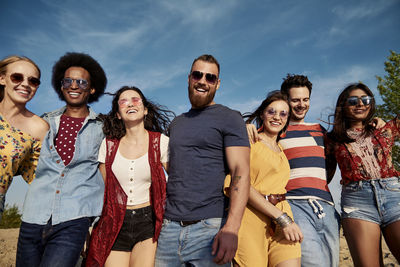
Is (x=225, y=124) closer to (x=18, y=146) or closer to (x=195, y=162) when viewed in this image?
(x=195, y=162)

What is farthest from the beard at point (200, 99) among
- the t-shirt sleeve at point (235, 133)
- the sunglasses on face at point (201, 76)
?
the t-shirt sleeve at point (235, 133)

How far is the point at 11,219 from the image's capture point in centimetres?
1922

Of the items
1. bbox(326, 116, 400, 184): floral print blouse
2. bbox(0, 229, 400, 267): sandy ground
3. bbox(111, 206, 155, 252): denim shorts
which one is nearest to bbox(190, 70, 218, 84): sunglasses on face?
bbox(111, 206, 155, 252): denim shorts

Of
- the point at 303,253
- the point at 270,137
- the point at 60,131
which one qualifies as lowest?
the point at 303,253

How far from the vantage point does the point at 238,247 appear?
3006mm

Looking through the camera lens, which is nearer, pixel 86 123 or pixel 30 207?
pixel 30 207

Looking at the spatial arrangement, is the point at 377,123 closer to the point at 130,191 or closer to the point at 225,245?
the point at 225,245

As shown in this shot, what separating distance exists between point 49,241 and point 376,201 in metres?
4.30

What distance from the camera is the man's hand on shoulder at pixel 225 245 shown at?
274 cm

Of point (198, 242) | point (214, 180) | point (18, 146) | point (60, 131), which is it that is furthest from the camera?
point (60, 131)

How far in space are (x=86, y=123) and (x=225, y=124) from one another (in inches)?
78.6

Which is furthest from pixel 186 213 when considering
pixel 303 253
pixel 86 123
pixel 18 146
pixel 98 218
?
pixel 18 146

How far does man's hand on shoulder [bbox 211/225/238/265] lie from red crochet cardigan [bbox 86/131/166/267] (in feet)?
2.66

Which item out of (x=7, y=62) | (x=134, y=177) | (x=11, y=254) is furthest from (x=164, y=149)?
(x=11, y=254)
